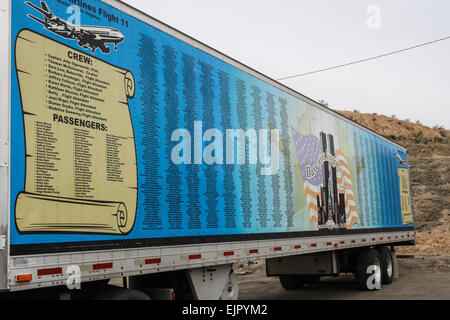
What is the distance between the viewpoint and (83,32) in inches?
212

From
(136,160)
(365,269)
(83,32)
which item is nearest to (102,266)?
(136,160)

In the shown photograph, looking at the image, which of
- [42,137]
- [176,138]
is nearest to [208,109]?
[176,138]

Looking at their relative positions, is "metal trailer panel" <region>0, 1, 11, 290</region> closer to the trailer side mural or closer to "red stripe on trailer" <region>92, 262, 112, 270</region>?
the trailer side mural

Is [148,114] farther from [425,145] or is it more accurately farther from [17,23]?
[425,145]

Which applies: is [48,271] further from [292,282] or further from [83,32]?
[292,282]

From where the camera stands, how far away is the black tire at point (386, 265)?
15234 mm

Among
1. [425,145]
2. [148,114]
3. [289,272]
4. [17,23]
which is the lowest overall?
[289,272]

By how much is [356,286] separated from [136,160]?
450 inches

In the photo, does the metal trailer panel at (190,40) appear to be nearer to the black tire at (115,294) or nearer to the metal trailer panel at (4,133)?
the metal trailer panel at (4,133)

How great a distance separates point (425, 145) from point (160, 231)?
6319 cm

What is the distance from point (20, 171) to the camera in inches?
177

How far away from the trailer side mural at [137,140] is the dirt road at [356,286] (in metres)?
4.22

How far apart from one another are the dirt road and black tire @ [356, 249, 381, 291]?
9.2 inches

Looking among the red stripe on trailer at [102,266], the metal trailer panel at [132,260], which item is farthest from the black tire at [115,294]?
the red stripe on trailer at [102,266]
